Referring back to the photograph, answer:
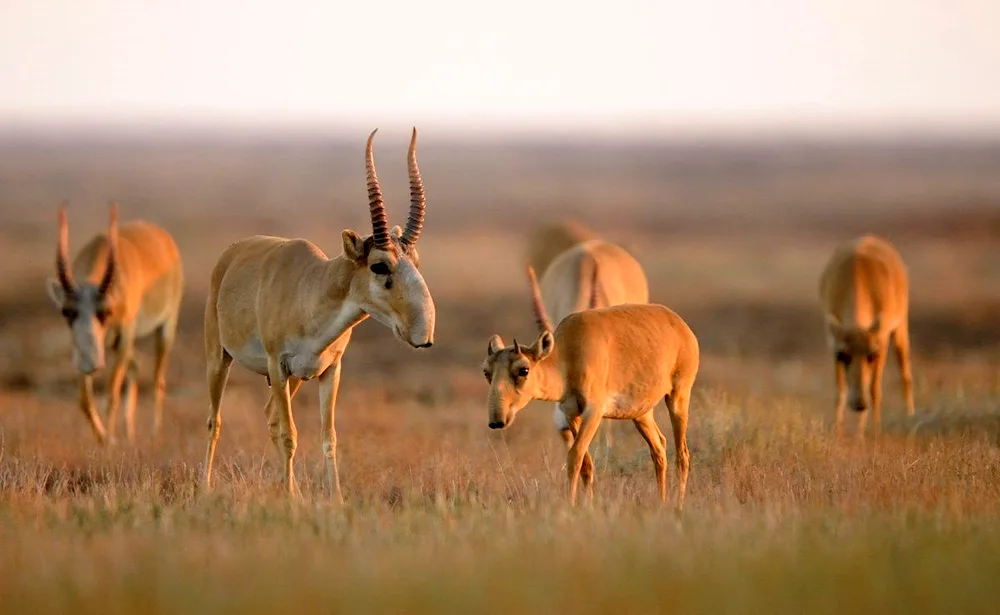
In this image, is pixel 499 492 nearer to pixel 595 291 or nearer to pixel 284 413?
pixel 284 413

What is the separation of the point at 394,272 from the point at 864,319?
9.09m

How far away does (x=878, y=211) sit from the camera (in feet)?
318

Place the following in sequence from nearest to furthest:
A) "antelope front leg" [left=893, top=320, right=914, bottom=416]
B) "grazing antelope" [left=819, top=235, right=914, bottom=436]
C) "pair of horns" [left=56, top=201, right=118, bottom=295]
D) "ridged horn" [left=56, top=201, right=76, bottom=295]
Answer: "ridged horn" [left=56, top=201, right=76, bottom=295] < "pair of horns" [left=56, top=201, right=118, bottom=295] < "grazing antelope" [left=819, top=235, right=914, bottom=436] < "antelope front leg" [left=893, top=320, right=914, bottom=416]

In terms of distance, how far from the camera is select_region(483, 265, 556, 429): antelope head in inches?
397

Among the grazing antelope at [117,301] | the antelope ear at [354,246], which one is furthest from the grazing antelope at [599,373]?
the grazing antelope at [117,301]

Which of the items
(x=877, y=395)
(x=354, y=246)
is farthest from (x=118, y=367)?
(x=877, y=395)

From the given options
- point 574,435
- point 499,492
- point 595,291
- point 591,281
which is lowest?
point 499,492

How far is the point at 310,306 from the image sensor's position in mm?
11125

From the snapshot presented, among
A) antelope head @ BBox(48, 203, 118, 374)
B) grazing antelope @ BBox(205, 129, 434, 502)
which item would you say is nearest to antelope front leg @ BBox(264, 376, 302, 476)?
grazing antelope @ BBox(205, 129, 434, 502)

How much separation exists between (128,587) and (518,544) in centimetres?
238

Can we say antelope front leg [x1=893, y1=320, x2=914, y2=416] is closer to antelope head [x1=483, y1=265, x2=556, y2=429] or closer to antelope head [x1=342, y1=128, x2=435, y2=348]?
antelope head [x1=483, y1=265, x2=556, y2=429]

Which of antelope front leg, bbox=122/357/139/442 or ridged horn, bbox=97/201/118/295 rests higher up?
ridged horn, bbox=97/201/118/295

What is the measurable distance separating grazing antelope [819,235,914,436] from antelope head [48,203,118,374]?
27.2ft

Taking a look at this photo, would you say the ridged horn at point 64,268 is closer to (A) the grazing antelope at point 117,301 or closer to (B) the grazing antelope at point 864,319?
(A) the grazing antelope at point 117,301
